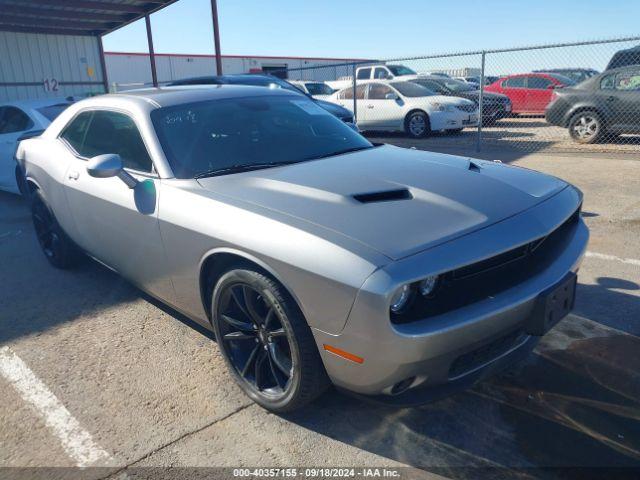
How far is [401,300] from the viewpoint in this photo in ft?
6.48

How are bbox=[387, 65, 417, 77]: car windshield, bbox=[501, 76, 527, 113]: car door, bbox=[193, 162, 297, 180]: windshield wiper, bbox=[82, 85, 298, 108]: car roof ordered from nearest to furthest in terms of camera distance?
bbox=[193, 162, 297, 180]: windshield wiper
bbox=[82, 85, 298, 108]: car roof
bbox=[501, 76, 527, 113]: car door
bbox=[387, 65, 417, 77]: car windshield

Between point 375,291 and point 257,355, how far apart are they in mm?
969

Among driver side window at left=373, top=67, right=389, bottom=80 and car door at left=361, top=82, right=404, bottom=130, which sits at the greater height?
driver side window at left=373, top=67, right=389, bottom=80

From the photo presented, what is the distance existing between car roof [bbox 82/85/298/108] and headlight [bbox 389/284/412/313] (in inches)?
82.6

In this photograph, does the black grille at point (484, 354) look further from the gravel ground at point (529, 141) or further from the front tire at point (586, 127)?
the front tire at point (586, 127)

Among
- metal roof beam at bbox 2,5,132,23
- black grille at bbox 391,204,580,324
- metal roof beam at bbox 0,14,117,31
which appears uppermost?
metal roof beam at bbox 2,5,132,23

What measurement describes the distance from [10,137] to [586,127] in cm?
987

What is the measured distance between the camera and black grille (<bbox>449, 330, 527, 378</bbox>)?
208 centimetres

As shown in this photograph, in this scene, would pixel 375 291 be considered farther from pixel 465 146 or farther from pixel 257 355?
pixel 465 146

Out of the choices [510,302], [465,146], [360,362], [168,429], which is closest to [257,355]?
[168,429]

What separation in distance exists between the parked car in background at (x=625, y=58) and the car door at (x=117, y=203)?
1035 cm

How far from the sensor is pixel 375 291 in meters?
1.83

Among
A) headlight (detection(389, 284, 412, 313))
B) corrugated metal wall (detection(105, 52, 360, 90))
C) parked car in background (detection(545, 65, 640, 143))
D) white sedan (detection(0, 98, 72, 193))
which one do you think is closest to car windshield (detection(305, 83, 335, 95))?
parked car in background (detection(545, 65, 640, 143))

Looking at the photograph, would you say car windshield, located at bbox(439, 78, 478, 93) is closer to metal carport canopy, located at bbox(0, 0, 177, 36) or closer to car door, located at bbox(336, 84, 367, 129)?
car door, located at bbox(336, 84, 367, 129)
